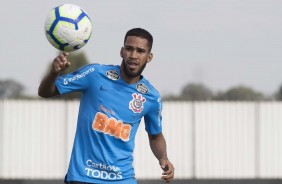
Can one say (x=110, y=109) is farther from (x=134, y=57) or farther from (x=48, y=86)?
(x=48, y=86)

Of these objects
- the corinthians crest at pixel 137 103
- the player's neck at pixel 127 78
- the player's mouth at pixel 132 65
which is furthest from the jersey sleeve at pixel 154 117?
the player's mouth at pixel 132 65

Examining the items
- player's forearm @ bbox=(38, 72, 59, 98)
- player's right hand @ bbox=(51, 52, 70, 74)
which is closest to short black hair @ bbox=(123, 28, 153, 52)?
player's forearm @ bbox=(38, 72, 59, 98)

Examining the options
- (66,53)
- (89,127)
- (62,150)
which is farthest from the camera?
(62,150)

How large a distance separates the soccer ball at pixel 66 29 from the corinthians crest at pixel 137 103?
76 centimetres

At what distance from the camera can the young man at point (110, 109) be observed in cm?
736

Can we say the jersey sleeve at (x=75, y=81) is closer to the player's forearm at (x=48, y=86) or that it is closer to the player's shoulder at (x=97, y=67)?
the player's shoulder at (x=97, y=67)

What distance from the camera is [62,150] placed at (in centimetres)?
2147

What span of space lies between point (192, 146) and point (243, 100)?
201cm

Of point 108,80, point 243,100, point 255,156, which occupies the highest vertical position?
point 108,80

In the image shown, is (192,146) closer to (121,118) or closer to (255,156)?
(255,156)

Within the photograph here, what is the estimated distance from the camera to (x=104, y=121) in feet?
24.3

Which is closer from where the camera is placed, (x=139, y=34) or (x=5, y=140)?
(x=139, y=34)

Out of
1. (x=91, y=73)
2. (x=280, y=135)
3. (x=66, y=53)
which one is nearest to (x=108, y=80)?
(x=91, y=73)

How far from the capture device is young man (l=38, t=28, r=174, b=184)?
7.36 metres
